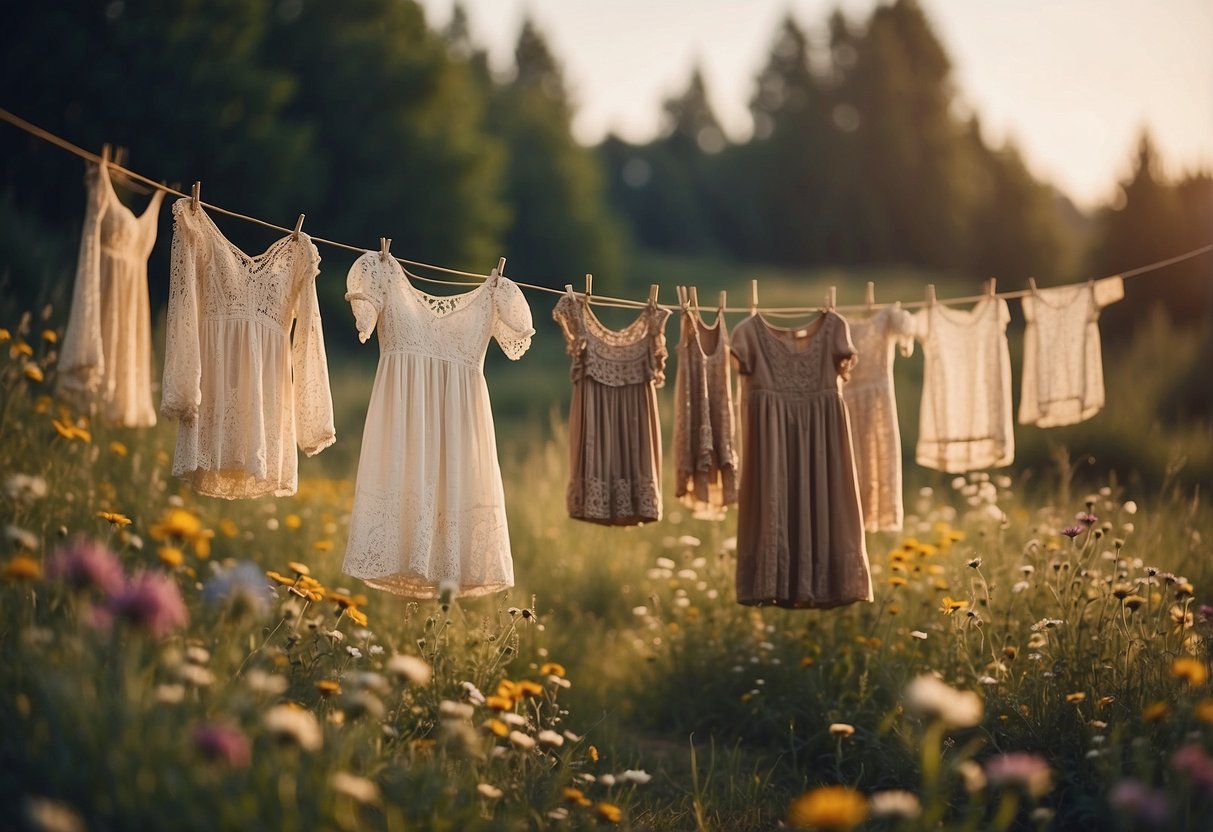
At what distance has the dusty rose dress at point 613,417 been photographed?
14.8 ft

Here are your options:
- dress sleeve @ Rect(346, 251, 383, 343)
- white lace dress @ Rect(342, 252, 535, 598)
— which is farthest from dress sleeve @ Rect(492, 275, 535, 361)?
dress sleeve @ Rect(346, 251, 383, 343)

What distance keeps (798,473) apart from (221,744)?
3017 mm

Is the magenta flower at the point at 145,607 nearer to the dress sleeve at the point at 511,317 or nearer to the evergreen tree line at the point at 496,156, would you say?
the dress sleeve at the point at 511,317

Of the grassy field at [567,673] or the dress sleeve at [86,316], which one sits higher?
the dress sleeve at [86,316]

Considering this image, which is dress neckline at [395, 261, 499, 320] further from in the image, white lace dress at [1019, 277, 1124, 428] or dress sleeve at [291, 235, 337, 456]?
white lace dress at [1019, 277, 1124, 428]

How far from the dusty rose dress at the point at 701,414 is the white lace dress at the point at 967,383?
1228mm

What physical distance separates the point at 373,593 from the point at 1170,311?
45.2ft

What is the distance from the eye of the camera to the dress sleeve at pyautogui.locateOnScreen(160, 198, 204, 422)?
3.81 metres

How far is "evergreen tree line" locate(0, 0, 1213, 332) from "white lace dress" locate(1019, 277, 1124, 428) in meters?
5.80

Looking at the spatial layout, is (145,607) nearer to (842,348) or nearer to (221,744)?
(221,744)

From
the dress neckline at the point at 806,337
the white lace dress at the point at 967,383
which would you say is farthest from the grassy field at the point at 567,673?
the dress neckline at the point at 806,337

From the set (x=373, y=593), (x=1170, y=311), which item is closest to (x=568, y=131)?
(x=1170, y=311)

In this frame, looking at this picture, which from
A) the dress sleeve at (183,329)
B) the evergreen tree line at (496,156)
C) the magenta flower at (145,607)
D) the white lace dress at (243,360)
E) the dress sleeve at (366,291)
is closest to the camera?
the magenta flower at (145,607)

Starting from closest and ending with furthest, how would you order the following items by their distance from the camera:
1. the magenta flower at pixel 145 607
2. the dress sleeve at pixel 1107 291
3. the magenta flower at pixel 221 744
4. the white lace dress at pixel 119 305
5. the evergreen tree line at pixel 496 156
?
1. the magenta flower at pixel 221 744
2. the magenta flower at pixel 145 607
3. the white lace dress at pixel 119 305
4. the dress sleeve at pixel 1107 291
5. the evergreen tree line at pixel 496 156
